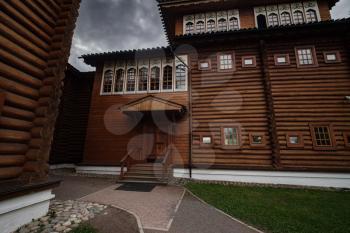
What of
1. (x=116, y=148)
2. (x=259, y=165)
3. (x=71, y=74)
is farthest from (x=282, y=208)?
(x=71, y=74)

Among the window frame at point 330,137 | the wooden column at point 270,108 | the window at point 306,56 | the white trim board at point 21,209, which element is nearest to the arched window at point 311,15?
the window at point 306,56

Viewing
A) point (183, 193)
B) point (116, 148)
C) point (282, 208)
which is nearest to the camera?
point (282, 208)

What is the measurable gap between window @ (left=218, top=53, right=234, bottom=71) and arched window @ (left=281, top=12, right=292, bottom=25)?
16.6 feet

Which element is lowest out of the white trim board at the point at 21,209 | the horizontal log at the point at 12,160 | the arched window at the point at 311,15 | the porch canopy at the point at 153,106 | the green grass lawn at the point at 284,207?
the green grass lawn at the point at 284,207

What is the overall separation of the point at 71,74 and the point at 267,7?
54.4 feet

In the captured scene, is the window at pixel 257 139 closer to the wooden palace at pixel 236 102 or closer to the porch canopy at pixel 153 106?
the wooden palace at pixel 236 102

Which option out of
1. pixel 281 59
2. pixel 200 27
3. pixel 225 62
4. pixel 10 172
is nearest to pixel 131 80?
pixel 200 27

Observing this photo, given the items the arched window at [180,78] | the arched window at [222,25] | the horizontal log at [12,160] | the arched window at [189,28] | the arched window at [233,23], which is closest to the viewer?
the horizontal log at [12,160]

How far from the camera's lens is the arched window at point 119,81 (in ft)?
45.6

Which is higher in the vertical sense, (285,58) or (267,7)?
(267,7)

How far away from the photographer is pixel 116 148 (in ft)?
41.5

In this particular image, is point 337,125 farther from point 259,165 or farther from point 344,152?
point 259,165

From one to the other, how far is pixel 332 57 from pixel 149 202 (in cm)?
1290

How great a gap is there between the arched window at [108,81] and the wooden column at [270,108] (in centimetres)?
1063
